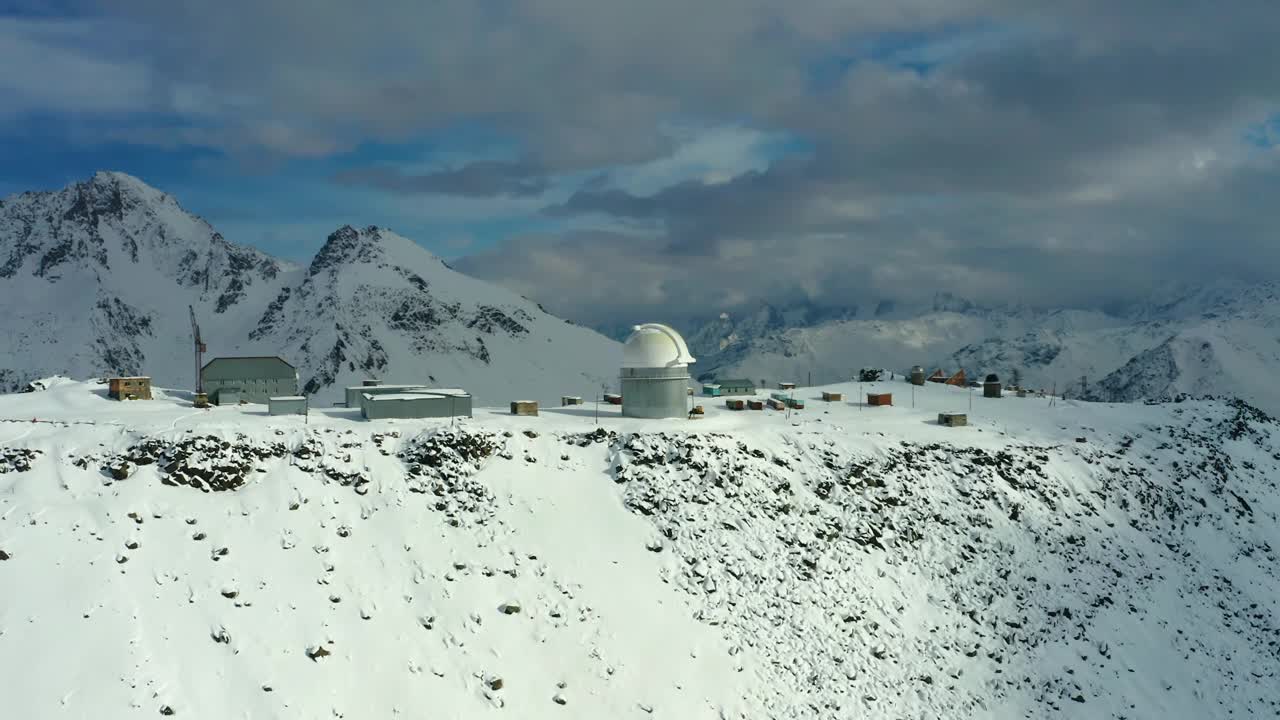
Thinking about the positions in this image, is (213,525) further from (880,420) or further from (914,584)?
(880,420)

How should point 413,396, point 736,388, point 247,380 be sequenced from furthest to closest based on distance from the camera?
point 736,388
point 247,380
point 413,396

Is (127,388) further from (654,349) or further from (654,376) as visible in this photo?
(654,349)

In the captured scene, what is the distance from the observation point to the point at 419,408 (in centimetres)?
6116

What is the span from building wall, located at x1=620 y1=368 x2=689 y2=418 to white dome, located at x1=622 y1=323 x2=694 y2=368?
571 millimetres

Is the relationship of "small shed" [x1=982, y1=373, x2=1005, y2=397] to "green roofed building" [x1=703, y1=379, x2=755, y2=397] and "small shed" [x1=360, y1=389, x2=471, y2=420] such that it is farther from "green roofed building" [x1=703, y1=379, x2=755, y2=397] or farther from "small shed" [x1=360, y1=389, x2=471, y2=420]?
"small shed" [x1=360, y1=389, x2=471, y2=420]

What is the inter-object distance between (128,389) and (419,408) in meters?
27.8

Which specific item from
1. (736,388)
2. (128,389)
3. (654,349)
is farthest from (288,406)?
(736,388)

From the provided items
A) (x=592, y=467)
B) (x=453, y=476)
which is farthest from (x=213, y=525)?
(x=592, y=467)

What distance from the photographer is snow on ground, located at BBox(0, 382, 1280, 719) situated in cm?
3703

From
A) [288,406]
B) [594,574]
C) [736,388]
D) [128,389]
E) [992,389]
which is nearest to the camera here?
[594,574]

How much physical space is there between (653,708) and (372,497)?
20.4 meters

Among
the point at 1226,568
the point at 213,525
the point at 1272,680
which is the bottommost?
the point at 1272,680

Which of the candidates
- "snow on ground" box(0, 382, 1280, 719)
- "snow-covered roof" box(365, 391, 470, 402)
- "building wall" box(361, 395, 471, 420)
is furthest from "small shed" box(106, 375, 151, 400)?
"building wall" box(361, 395, 471, 420)

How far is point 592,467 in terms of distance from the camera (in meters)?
54.9
